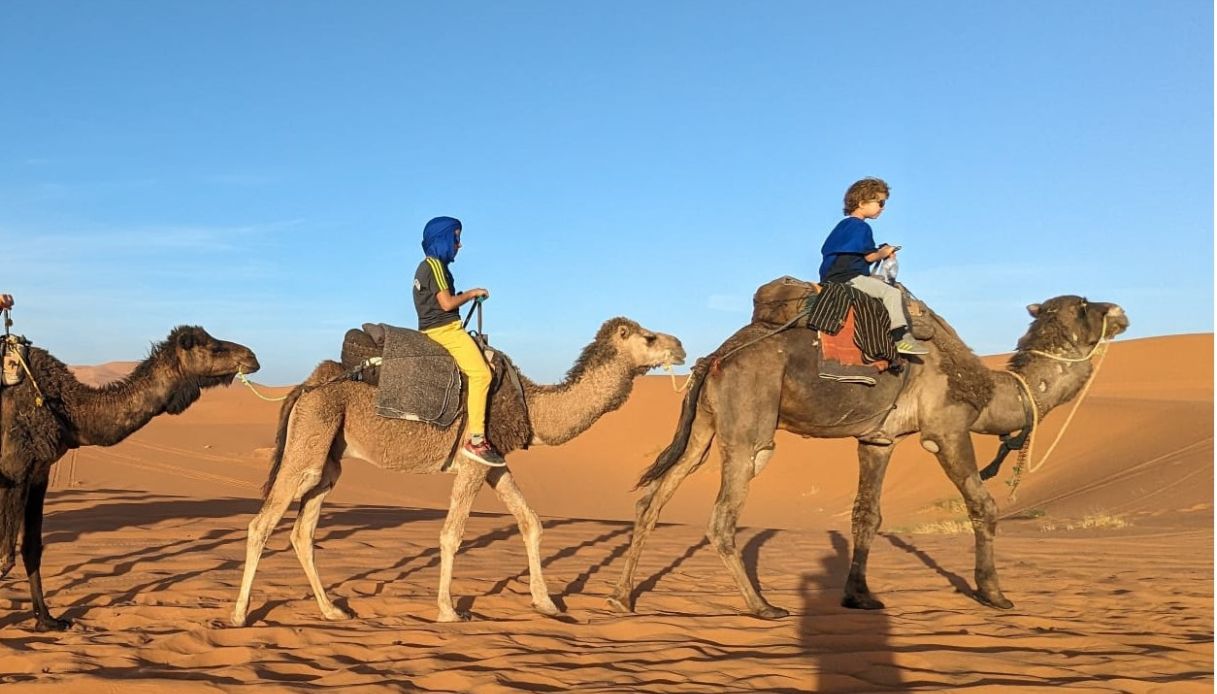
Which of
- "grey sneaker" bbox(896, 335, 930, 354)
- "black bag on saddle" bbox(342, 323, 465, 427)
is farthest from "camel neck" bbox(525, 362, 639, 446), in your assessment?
"grey sneaker" bbox(896, 335, 930, 354)

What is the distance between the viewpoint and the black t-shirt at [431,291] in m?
8.15

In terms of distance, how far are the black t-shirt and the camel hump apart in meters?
2.52

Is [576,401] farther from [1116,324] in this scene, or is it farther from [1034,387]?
[1116,324]

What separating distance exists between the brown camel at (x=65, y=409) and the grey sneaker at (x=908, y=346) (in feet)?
17.5

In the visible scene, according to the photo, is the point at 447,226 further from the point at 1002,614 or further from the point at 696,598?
the point at 1002,614

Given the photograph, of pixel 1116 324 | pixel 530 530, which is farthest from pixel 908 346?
pixel 530 530

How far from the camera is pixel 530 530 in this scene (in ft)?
26.9

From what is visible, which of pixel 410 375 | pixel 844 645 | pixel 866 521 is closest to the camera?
pixel 844 645

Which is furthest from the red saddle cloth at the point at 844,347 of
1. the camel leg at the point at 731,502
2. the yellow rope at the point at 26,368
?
the yellow rope at the point at 26,368

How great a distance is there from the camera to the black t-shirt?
8.15 m

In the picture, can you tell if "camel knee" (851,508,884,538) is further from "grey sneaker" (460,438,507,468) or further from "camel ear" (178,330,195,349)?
"camel ear" (178,330,195,349)

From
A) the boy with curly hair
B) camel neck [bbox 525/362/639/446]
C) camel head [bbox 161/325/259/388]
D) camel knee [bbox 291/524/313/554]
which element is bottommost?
camel knee [bbox 291/524/313/554]

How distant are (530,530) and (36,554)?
3665 millimetres

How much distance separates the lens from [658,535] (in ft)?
49.4
